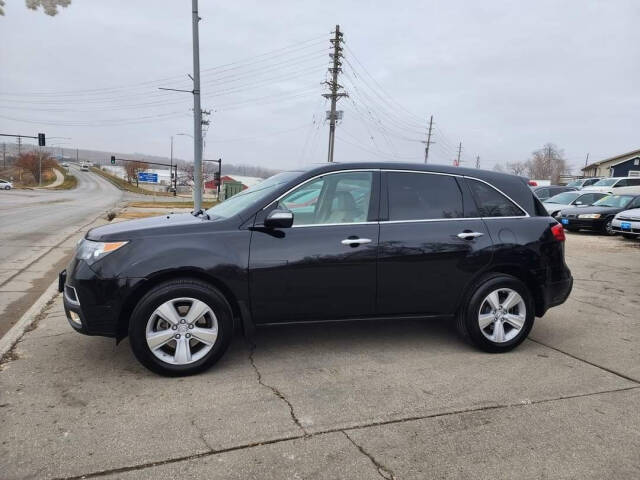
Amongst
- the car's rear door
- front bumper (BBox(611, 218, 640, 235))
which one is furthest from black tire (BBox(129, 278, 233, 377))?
front bumper (BBox(611, 218, 640, 235))

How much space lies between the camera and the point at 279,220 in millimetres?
3689

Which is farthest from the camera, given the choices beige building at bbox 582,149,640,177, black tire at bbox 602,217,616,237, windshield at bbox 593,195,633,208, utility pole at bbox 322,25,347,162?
beige building at bbox 582,149,640,177

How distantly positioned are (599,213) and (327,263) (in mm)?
14973

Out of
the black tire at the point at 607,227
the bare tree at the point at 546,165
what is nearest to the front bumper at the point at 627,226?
the black tire at the point at 607,227

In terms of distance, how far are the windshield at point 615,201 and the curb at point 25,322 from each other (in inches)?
668

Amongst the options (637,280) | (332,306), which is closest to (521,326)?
(332,306)

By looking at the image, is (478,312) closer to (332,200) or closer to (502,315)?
(502,315)

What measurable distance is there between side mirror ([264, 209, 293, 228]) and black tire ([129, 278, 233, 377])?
0.67 meters

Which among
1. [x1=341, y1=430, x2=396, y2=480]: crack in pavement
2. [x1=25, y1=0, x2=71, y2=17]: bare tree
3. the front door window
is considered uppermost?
[x1=25, y1=0, x2=71, y2=17]: bare tree

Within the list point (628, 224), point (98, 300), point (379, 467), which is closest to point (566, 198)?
point (628, 224)

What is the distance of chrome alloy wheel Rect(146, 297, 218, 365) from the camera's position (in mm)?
3553

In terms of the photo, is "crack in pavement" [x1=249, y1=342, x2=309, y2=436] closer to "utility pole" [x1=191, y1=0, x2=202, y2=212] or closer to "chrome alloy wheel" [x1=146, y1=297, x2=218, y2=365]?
"chrome alloy wheel" [x1=146, y1=297, x2=218, y2=365]

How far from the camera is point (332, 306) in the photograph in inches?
154

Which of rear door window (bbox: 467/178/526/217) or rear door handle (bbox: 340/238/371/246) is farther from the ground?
rear door window (bbox: 467/178/526/217)
